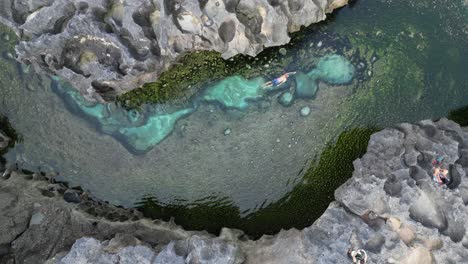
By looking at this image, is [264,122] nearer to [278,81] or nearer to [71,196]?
[278,81]

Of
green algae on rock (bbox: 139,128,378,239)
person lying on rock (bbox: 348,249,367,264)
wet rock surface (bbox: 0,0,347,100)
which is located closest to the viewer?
person lying on rock (bbox: 348,249,367,264)

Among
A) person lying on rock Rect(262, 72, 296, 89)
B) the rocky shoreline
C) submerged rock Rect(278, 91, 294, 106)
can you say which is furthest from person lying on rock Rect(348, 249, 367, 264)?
person lying on rock Rect(262, 72, 296, 89)

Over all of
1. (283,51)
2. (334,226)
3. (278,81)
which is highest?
(283,51)

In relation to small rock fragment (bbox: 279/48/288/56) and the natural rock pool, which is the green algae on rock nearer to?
the natural rock pool

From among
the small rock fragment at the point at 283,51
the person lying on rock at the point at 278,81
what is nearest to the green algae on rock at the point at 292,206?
the person lying on rock at the point at 278,81

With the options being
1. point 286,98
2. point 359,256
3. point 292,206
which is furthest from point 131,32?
point 359,256

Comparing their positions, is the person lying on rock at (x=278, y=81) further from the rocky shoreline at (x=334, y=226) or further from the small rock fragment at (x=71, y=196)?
the small rock fragment at (x=71, y=196)
